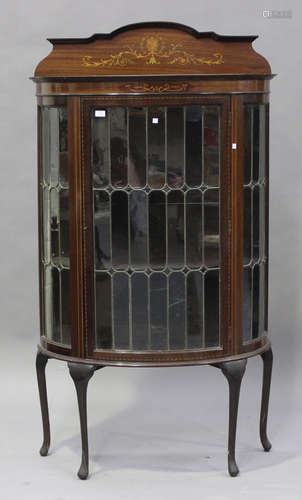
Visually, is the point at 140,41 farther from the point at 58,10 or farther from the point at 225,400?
the point at 225,400

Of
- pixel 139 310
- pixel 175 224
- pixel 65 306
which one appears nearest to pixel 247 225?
pixel 175 224

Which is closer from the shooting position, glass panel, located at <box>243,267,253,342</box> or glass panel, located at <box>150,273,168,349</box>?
glass panel, located at <box>150,273,168,349</box>

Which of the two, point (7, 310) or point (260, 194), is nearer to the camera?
point (260, 194)

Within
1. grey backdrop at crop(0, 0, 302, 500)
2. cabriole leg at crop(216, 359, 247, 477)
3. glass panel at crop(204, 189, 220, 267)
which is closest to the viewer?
glass panel at crop(204, 189, 220, 267)

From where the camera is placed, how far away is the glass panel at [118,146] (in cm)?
516

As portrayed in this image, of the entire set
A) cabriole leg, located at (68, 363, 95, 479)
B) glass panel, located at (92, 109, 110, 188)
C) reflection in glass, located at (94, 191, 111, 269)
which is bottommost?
cabriole leg, located at (68, 363, 95, 479)

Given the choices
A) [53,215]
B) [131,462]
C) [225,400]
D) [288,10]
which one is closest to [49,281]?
[53,215]

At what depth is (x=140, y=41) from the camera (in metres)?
5.13

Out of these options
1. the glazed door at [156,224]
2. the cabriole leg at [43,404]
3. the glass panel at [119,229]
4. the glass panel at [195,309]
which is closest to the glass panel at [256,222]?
the glazed door at [156,224]

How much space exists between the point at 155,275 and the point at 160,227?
0.18m

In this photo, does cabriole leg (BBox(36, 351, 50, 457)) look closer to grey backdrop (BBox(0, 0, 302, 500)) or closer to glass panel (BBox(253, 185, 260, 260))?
grey backdrop (BBox(0, 0, 302, 500))

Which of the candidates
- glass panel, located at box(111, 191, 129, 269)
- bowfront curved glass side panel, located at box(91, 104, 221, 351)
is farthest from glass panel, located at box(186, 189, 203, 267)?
glass panel, located at box(111, 191, 129, 269)

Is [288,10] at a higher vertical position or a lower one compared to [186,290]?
higher

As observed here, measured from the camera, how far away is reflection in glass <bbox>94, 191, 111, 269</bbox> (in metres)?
5.23
